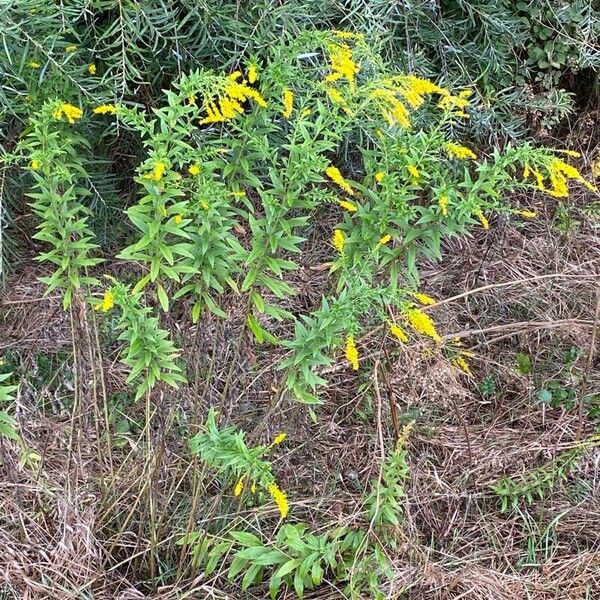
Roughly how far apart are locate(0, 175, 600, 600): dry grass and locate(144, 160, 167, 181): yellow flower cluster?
2.12 ft

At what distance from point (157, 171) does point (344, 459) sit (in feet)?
4.20

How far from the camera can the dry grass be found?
2.06 meters

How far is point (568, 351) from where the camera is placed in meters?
2.85

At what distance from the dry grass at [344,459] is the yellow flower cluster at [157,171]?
25.5 inches

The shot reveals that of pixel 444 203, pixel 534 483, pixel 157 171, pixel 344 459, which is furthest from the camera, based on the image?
pixel 344 459

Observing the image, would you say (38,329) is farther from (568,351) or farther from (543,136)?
(543,136)

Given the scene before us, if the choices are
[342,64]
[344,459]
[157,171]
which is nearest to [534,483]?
[344,459]

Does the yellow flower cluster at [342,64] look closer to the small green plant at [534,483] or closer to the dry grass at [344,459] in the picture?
the dry grass at [344,459]

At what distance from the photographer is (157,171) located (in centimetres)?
151

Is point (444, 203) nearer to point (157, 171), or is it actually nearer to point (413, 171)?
point (413, 171)

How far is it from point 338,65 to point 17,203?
156 cm

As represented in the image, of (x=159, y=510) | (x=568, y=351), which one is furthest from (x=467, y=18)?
(x=159, y=510)

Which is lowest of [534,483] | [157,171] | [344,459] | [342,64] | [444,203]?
[344,459]

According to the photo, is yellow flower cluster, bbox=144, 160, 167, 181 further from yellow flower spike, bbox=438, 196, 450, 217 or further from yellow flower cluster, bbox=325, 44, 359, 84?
yellow flower spike, bbox=438, 196, 450, 217
